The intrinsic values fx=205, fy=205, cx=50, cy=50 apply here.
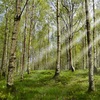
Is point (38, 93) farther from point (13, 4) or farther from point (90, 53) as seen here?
point (13, 4)

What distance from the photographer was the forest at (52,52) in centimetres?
1174

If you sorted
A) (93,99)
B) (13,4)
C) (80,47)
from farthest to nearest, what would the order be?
(80,47) → (13,4) → (93,99)

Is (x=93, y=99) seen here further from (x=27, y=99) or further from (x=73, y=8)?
(x=73, y=8)

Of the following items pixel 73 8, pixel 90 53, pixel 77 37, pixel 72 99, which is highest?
pixel 73 8

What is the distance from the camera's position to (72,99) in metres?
11.3

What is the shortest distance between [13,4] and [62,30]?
60.4 feet

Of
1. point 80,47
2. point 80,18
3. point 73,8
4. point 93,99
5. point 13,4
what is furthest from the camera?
point 80,47

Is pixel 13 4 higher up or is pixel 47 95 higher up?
pixel 13 4

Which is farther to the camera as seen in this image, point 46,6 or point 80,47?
point 80,47

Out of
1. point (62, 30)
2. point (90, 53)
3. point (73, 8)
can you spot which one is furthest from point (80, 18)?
point (90, 53)

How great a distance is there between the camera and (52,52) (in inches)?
2862

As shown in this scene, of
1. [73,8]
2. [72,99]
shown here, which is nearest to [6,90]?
[72,99]

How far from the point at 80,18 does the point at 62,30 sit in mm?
10916

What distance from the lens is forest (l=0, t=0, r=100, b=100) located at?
1174cm
